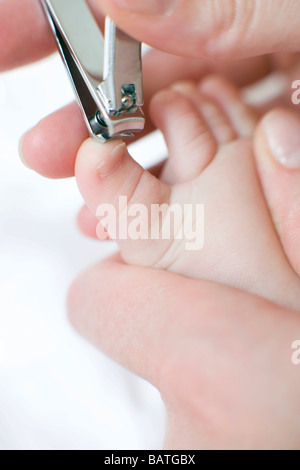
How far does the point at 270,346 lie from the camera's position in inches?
20.2

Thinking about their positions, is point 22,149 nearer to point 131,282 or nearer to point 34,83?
point 131,282

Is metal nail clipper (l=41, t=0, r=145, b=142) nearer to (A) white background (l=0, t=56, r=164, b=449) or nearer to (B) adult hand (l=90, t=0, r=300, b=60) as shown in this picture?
→ (B) adult hand (l=90, t=0, r=300, b=60)

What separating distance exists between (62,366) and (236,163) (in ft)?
1.15

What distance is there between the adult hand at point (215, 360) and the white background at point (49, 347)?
141 millimetres

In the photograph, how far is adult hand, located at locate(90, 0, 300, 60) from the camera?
1.61 feet

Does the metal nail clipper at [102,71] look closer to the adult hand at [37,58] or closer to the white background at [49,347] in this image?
the adult hand at [37,58]

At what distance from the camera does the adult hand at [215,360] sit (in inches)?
19.3

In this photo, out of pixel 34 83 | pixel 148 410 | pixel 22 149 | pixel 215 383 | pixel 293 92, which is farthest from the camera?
pixel 34 83

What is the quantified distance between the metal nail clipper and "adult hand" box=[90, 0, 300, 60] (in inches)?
0.8

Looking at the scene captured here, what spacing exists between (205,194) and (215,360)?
0.19m

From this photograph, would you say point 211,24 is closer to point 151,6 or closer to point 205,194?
point 151,6

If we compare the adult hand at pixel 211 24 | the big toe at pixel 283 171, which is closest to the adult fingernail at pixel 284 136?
the big toe at pixel 283 171

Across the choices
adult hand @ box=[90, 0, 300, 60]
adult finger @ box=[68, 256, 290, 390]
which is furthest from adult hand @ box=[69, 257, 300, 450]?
adult hand @ box=[90, 0, 300, 60]

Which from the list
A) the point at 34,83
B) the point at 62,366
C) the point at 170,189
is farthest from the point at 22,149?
the point at 34,83
